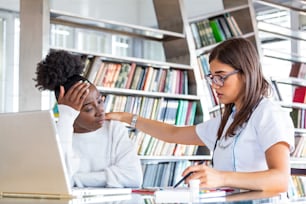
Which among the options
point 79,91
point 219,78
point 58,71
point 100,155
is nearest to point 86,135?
point 100,155

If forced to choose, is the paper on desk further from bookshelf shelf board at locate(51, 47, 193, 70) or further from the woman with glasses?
bookshelf shelf board at locate(51, 47, 193, 70)

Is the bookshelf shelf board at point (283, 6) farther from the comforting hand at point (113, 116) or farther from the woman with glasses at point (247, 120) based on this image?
the woman with glasses at point (247, 120)

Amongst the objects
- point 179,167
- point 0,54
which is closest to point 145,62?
point 179,167

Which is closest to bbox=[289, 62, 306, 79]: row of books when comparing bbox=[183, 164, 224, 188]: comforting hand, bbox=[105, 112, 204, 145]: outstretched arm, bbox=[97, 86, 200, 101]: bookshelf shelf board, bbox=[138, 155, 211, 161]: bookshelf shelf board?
bbox=[97, 86, 200, 101]: bookshelf shelf board

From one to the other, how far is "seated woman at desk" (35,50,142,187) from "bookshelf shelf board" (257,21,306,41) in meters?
2.20

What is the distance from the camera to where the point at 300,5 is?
4.97m

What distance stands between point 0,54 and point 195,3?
215 centimetres

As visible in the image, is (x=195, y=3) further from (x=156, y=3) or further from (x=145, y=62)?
(x=145, y=62)

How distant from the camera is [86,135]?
8.02 ft

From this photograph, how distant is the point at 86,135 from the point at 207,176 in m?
0.94

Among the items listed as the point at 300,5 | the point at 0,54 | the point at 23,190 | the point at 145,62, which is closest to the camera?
the point at 23,190

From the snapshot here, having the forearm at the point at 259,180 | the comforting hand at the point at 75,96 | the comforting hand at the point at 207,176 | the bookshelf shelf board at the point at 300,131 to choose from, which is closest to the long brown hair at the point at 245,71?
the forearm at the point at 259,180

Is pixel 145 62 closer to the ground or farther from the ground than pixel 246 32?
closer to the ground

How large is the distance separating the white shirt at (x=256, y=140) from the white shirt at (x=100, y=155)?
0.44 metres
